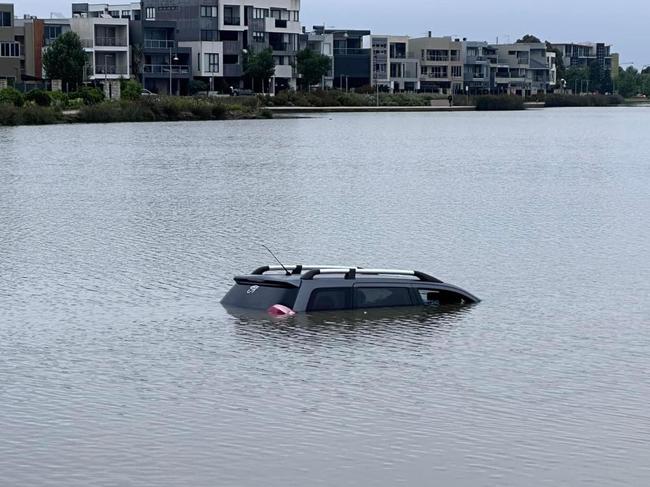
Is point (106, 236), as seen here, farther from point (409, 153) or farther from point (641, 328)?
point (409, 153)

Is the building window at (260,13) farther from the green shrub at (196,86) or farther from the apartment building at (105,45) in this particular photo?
the apartment building at (105,45)

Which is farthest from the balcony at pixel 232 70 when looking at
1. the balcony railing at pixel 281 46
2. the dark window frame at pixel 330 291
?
the dark window frame at pixel 330 291

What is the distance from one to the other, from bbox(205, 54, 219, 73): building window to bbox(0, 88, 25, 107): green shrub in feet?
138

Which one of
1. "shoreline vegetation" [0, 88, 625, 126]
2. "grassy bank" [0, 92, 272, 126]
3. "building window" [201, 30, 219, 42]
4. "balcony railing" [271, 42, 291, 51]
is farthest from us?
"balcony railing" [271, 42, 291, 51]

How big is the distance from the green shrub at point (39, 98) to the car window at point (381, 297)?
104 m

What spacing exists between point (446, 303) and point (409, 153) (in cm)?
6514

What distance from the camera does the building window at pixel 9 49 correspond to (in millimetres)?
137750

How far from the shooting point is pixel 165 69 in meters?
162

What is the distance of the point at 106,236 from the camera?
40750 mm

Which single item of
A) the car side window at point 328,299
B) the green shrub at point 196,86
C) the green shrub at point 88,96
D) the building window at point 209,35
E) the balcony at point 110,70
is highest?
the building window at point 209,35

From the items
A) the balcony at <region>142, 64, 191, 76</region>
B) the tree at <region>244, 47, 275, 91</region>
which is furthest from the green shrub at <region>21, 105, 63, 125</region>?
the tree at <region>244, 47, 275, 91</region>

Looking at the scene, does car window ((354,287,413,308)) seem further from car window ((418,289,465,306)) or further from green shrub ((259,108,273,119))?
green shrub ((259,108,273,119))

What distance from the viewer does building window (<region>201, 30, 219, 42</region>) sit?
541 feet

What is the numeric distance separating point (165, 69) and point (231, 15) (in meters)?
11.4
